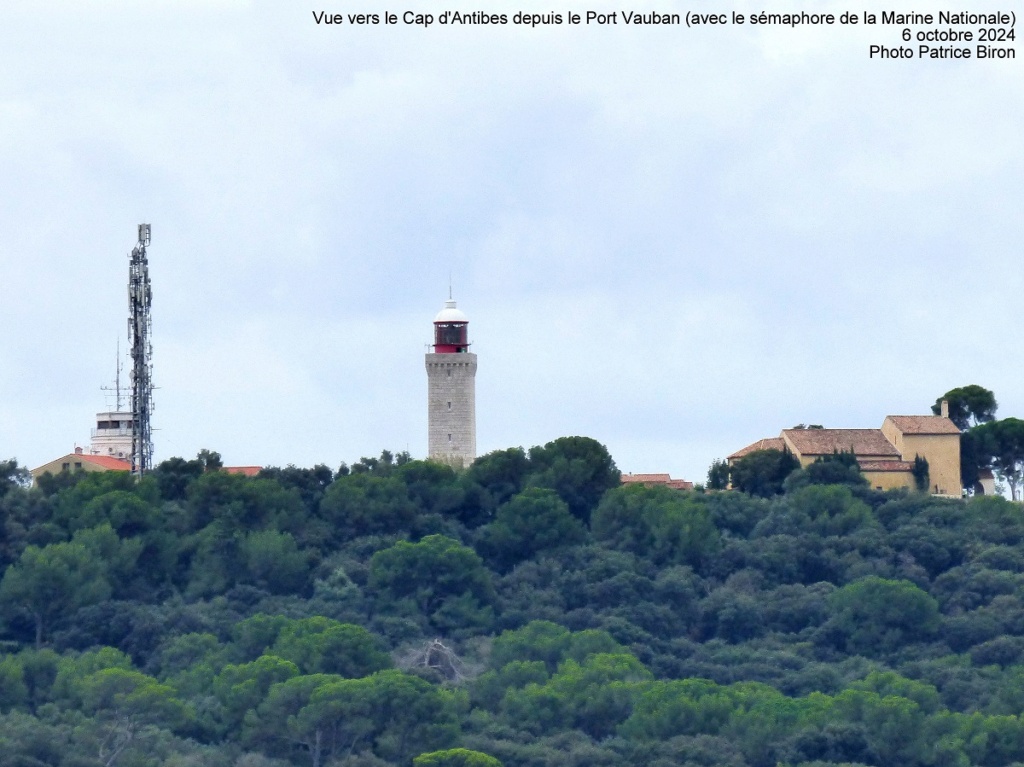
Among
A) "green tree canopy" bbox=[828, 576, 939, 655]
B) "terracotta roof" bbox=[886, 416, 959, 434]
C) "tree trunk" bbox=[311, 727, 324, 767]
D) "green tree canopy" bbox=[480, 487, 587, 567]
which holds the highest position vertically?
"terracotta roof" bbox=[886, 416, 959, 434]

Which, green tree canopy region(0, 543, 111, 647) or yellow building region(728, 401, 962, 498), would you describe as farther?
yellow building region(728, 401, 962, 498)

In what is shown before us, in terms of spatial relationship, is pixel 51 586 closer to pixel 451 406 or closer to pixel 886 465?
pixel 451 406

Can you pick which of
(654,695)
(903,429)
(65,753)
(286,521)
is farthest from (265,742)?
(903,429)

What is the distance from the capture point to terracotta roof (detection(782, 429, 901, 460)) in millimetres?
92875

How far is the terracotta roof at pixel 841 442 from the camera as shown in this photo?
3656 inches

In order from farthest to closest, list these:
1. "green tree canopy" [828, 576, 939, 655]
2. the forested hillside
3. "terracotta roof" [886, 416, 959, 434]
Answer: "terracotta roof" [886, 416, 959, 434]
"green tree canopy" [828, 576, 939, 655]
the forested hillside

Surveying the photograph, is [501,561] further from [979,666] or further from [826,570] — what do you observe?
[979,666]

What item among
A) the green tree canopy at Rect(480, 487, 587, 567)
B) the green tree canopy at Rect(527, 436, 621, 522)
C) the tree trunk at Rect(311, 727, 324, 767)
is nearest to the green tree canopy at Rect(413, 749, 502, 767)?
the tree trunk at Rect(311, 727, 324, 767)

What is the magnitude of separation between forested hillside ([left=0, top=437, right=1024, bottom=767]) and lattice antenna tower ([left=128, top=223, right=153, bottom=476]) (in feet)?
4.78

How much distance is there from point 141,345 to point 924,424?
22.7 metres

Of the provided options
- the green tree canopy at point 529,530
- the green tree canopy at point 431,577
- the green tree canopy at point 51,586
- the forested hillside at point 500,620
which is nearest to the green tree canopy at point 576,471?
the forested hillside at point 500,620

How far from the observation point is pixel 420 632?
264 ft

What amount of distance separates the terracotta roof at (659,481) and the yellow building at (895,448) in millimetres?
2270

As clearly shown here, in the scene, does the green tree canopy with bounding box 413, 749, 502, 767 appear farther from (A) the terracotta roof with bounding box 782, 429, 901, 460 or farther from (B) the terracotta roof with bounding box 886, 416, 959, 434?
(B) the terracotta roof with bounding box 886, 416, 959, 434
